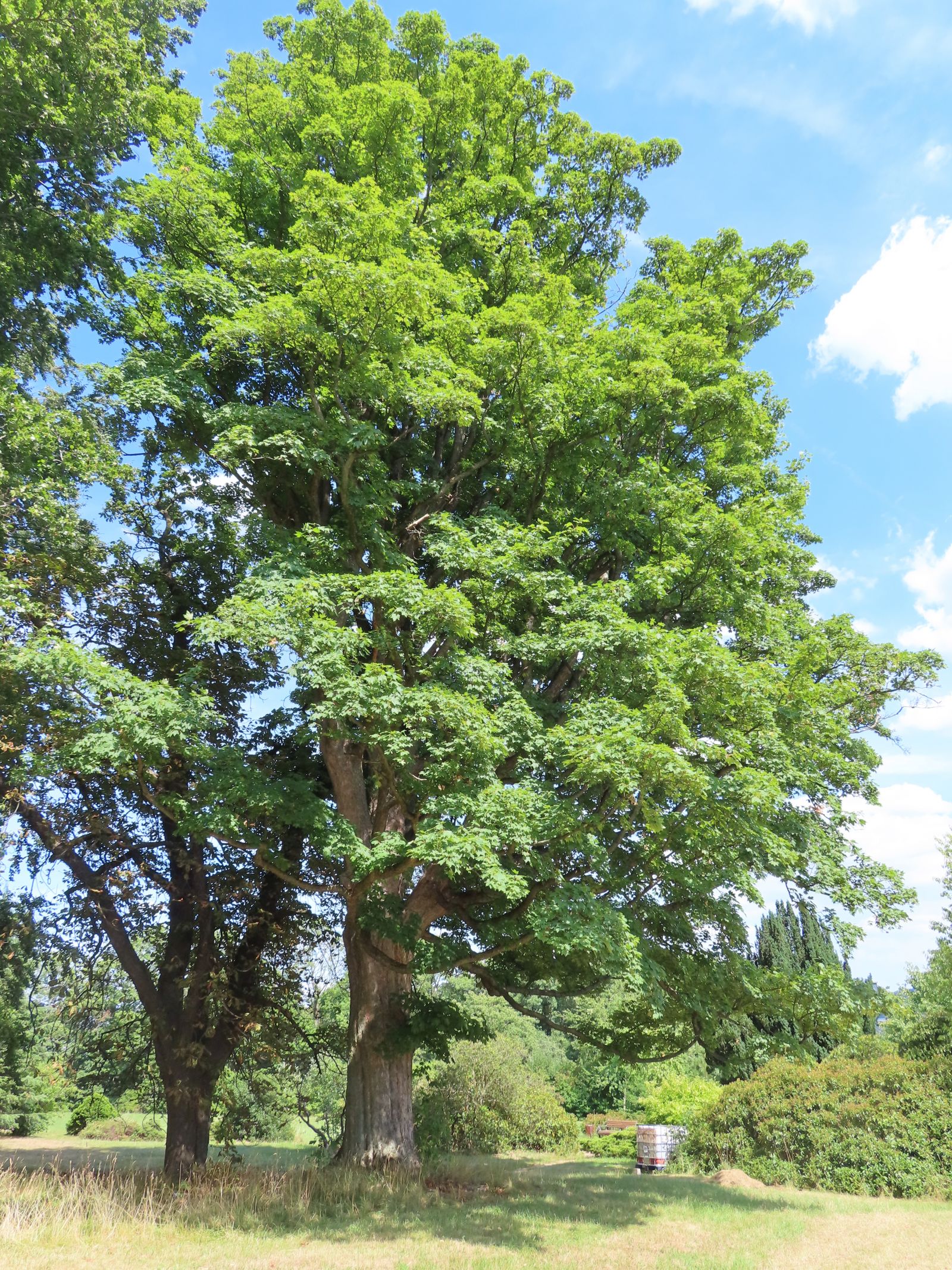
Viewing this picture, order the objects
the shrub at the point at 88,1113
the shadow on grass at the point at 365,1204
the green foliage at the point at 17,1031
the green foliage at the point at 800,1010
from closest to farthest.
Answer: the shadow on grass at the point at 365,1204 → the green foliage at the point at 800,1010 → the green foliage at the point at 17,1031 → the shrub at the point at 88,1113

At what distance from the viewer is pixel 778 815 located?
10.2 metres

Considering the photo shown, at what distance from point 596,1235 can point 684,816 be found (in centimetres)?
465

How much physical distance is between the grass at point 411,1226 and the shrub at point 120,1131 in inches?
628

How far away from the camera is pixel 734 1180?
1498 cm

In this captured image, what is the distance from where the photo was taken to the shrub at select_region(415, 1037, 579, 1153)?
18.4 meters

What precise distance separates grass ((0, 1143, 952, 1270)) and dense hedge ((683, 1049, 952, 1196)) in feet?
8.52

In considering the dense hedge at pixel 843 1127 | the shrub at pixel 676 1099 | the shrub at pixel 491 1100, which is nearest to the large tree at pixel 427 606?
the dense hedge at pixel 843 1127

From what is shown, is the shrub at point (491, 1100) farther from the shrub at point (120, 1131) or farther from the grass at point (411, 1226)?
the shrub at point (120, 1131)

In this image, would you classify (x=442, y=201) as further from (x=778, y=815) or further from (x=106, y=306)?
(x=778, y=815)

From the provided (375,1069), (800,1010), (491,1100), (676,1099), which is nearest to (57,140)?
(375,1069)

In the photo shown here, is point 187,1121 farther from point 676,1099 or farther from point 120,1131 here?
point 120,1131

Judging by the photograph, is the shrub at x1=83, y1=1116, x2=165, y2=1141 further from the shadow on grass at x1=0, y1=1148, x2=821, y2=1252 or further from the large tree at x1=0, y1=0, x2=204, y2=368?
the large tree at x1=0, y1=0, x2=204, y2=368

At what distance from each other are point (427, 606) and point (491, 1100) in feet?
51.6

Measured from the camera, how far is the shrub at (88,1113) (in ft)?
84.3
